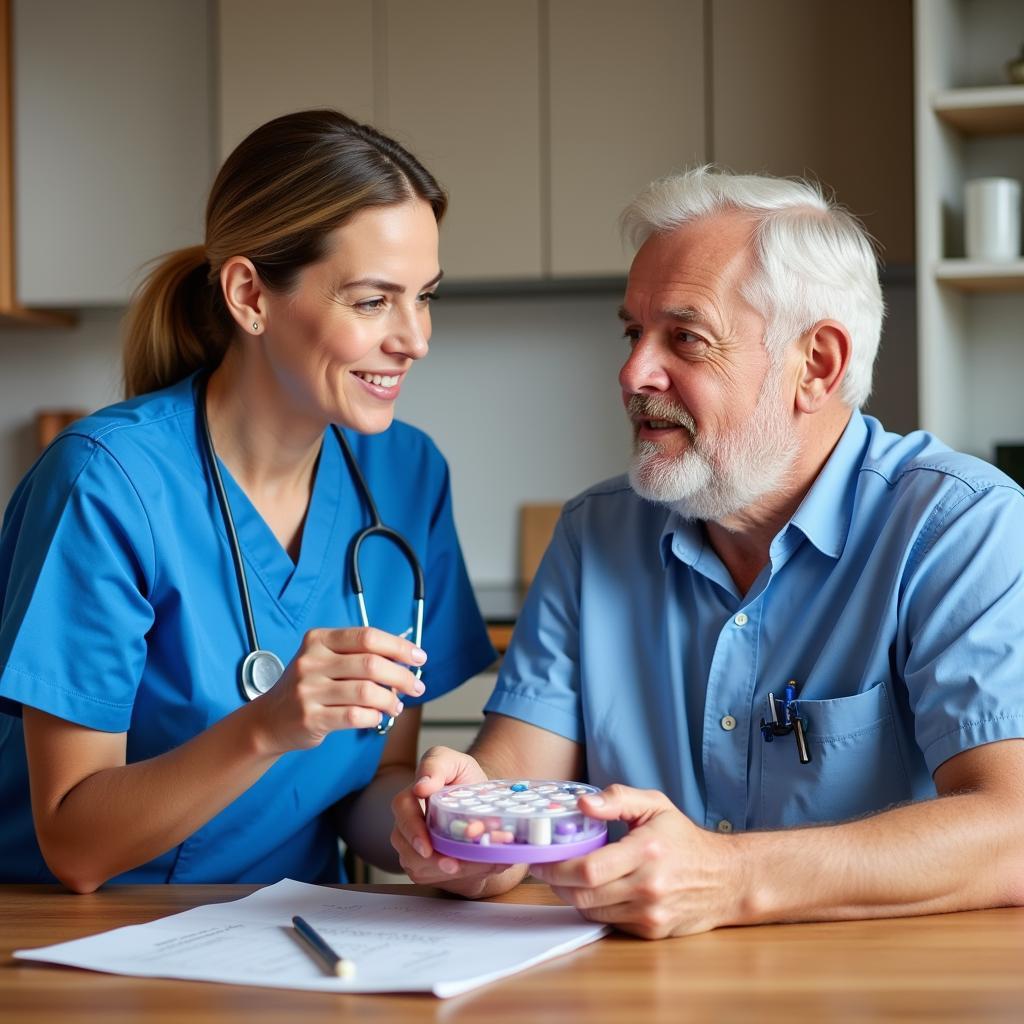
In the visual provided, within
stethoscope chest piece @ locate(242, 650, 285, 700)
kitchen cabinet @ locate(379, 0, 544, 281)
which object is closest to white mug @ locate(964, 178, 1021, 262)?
kitchen cabinet @ locate(379, 0, 544, 281)

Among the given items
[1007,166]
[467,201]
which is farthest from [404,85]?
[1007,166]

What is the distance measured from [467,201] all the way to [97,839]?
2004mm

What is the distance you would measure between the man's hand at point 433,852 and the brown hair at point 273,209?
2.03ft

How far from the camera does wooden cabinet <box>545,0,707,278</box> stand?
284cm

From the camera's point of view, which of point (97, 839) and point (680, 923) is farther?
point (97, 839)

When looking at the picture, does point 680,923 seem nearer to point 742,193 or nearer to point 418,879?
Answer: point 418,879

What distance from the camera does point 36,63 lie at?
3162mm

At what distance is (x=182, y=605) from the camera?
137 centimetres

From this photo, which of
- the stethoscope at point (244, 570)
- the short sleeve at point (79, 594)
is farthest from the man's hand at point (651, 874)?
the short sleeve at point (79, 594)

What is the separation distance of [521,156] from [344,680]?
6.76 feet

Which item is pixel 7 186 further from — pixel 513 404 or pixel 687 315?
pixel 687 315

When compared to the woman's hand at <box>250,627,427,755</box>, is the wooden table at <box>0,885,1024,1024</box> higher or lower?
lower

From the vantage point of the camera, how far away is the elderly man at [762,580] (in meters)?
1.19

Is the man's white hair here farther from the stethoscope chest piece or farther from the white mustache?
the stethoscope chest piece
